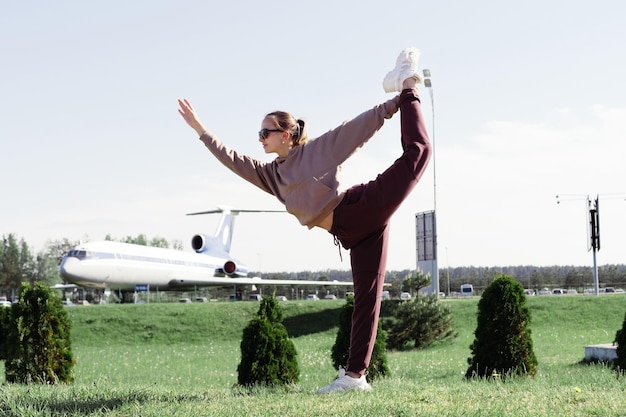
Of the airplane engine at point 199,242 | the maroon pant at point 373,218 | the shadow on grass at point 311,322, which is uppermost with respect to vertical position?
the airplane engine at point 199,242

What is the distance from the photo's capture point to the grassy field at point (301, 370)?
14.6 feet

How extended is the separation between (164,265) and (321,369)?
23.8 meters

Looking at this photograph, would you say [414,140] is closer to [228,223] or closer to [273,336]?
[273,336]

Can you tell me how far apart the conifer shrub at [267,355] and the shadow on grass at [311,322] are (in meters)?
14.8

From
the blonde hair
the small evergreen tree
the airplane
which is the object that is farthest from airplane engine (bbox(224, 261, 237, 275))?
the blonde hair

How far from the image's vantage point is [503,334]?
9898mm

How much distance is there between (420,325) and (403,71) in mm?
17387

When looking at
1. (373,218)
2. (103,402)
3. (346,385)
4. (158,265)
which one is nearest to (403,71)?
(373,218)

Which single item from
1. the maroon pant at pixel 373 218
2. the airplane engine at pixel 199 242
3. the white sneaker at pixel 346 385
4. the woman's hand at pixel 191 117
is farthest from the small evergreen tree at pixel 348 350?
the airplane engine at pixel 199 242

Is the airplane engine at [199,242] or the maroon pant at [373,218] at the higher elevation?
the airplane engine at [199,242]

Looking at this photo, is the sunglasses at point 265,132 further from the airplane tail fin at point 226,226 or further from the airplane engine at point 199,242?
the airplane tail fin at point 226,226

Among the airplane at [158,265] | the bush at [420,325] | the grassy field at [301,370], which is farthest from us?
the airplane at [158,265]

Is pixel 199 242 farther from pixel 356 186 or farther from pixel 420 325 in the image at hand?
pixel 356 186

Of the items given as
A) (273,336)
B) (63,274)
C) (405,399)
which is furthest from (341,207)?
(63,274)
